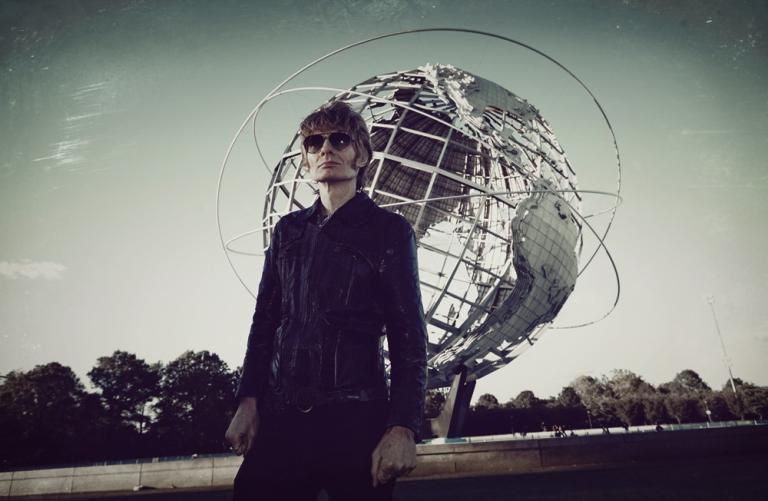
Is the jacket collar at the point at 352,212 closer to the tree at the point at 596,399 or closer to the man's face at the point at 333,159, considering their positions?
the man's face at the point at 333,159

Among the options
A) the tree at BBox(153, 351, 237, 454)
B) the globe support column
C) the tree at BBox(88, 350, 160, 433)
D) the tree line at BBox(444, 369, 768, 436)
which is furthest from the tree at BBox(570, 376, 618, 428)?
the tree at BBox(88, 350, 160, 433)

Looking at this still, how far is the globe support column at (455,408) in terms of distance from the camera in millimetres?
10086

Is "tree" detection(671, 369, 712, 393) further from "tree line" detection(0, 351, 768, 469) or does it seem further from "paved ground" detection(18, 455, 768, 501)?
"paved ground" detection(18, 455, 768, 501)

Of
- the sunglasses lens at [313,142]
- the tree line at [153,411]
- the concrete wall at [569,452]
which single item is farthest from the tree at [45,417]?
the sunglasses lens at [313,142]

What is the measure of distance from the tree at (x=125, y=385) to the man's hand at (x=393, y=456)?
51.1 metres

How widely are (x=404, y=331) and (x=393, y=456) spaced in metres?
0.42

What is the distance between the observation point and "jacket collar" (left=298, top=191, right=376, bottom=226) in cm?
173

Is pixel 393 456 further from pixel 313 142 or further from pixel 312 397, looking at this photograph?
pixel 313 142

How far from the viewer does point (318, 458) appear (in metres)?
1.36

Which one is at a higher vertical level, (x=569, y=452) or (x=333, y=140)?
(x=333, y=140)

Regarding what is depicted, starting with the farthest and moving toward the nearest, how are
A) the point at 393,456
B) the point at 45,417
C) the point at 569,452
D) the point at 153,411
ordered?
the point at 153,411
the point at 45,417
the point at 569,452
the point at 393,456

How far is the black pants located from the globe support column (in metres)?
9.27

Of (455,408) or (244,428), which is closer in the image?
(244,428)

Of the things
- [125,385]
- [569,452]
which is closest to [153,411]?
[125,385]
